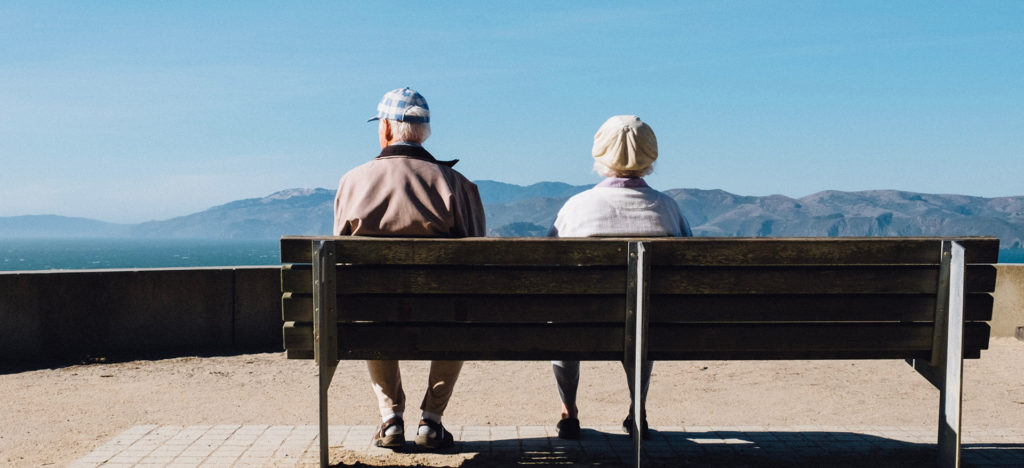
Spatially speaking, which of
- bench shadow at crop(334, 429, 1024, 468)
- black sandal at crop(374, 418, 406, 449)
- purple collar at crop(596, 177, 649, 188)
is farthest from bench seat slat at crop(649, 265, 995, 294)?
black sandal at crop(374, 418, 406, 449)

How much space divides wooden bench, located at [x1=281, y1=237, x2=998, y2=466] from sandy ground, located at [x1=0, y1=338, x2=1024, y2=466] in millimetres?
1540

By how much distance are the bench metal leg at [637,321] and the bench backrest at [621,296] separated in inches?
0.5

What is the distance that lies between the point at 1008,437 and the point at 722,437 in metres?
1.53

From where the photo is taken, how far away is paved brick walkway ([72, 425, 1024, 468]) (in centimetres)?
394

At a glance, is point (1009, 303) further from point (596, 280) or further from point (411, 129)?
point (411, 129)

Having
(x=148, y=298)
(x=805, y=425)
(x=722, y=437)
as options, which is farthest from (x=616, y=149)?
(x=148, y=298)

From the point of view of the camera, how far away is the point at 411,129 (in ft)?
13.6

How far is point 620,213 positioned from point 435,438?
1.38 m

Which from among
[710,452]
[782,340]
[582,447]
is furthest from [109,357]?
[782,340]

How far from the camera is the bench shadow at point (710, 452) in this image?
12.8ft

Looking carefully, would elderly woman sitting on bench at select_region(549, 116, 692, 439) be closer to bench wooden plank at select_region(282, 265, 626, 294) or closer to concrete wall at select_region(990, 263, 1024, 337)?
bench wooden plank at select_region(282, 265, 626, 294)

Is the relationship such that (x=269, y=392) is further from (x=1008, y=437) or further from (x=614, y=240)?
(x=1008, y=437)

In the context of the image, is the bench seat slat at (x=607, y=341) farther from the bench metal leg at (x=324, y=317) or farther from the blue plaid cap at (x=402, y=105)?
the blue plaid cap at (x=402, y=105)

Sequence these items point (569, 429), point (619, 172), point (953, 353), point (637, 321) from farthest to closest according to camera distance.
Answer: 1. point (569, 429)
2. point (619, 172)
3. point (953, 353)
4. point (637, 321)
